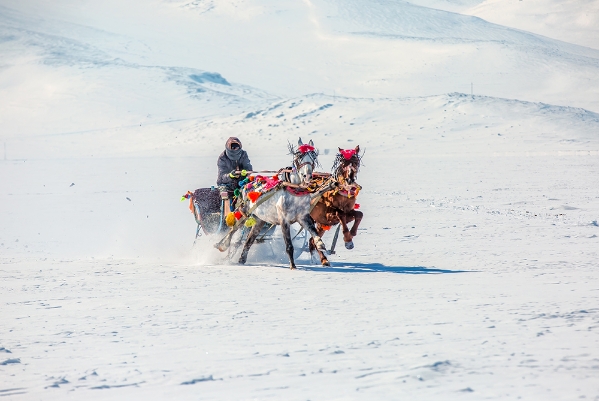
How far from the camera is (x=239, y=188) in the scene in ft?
33.4

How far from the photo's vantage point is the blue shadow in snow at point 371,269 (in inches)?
348

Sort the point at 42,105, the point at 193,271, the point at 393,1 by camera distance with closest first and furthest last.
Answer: the point at 193,271, the point at 42,105, the point at 393,1

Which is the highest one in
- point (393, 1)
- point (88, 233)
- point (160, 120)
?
point (393, 1)

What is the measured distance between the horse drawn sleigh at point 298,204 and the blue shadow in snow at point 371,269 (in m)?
0.16

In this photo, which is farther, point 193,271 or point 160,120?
point 160,120

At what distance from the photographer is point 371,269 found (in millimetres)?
9242

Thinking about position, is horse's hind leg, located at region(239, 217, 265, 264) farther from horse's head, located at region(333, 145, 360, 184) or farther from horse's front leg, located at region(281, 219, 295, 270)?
horse's head, located at region(333, 145, 360, 184)

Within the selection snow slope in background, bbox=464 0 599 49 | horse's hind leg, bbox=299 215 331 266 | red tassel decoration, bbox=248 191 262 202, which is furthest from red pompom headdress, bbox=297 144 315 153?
snow slope in background, bbox=464 0 599 49

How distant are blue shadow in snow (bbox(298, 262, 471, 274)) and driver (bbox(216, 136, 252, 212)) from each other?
1.15 meters

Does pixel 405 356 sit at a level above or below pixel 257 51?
below

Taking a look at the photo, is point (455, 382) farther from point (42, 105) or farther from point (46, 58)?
point (46, 58)

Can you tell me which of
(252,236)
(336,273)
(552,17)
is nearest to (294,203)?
(336,273)

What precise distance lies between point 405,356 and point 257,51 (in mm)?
108971

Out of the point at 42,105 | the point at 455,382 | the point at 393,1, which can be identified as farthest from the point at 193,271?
the point at 393,1
